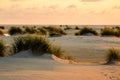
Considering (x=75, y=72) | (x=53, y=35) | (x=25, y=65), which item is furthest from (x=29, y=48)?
(x=53, y=35)

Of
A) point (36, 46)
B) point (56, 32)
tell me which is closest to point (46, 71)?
point (36, 46)

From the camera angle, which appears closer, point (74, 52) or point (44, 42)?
point (44, 42)

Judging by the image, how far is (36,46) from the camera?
1443 centimetres

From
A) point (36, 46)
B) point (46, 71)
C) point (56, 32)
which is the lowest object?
point (56, 32)

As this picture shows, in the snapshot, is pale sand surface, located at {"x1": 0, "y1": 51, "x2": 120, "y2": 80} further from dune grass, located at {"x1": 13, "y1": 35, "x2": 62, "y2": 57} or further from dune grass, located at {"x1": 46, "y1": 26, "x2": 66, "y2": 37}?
dune grass, located at {"x1": 46, "y1": 26, "x2": 66, "y2": 37}

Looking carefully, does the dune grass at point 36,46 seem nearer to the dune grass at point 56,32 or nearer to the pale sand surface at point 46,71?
the pale sand surface at point 46,71

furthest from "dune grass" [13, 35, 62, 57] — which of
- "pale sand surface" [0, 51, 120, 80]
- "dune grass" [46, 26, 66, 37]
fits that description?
"dune grass" [46, 26, 66, 37]

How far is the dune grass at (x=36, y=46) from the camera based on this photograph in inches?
567

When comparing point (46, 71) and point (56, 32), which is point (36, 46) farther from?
point (56, 32)

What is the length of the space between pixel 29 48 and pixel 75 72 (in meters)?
4.26

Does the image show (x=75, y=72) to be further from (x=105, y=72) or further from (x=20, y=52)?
(x=20, y=52)

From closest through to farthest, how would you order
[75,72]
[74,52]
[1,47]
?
[75,72] → [1,47] → [74,52]

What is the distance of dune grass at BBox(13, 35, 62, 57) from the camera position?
47.2 feet

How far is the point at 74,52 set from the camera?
19.5 meters
